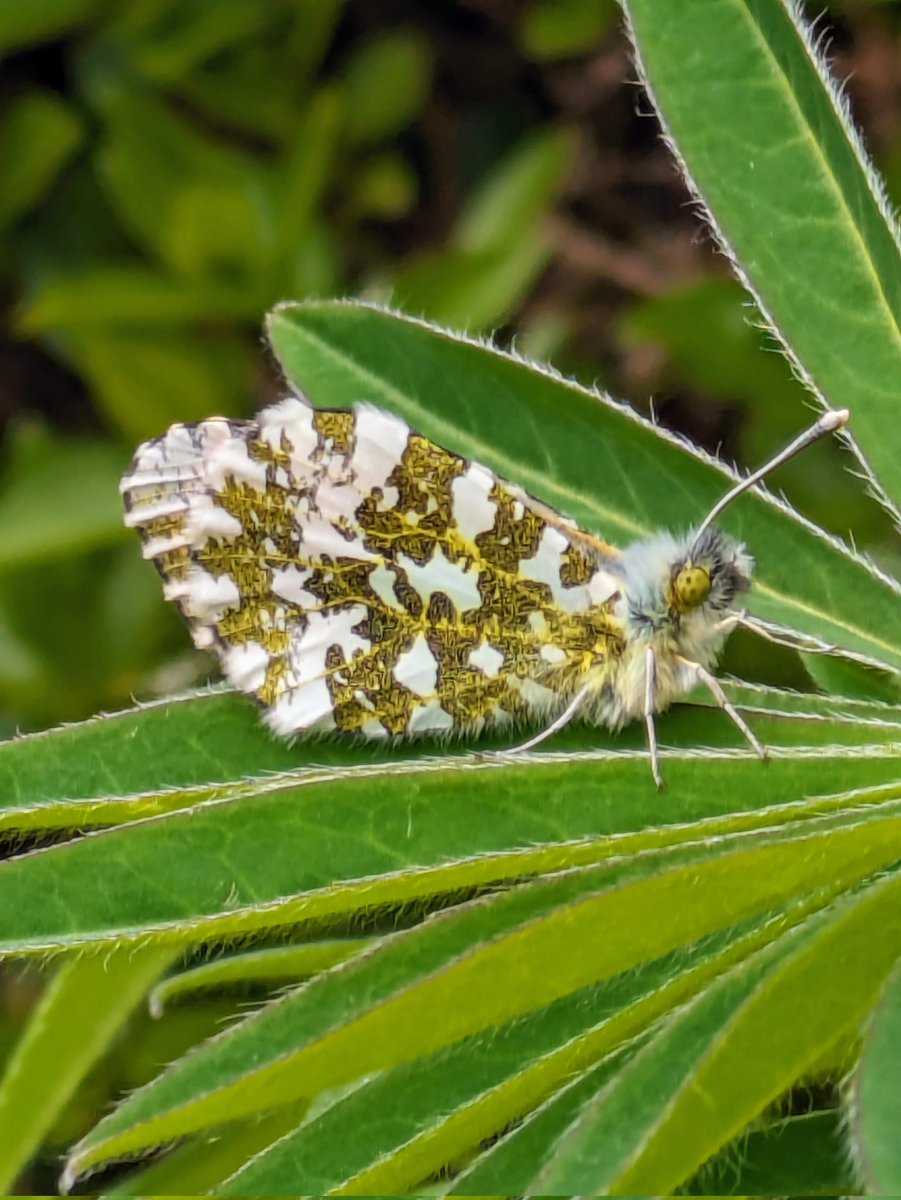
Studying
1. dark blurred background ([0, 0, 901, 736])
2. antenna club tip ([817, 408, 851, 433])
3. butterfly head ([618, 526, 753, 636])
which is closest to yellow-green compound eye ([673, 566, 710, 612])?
butterfly head ([618, 526, 753, 636])

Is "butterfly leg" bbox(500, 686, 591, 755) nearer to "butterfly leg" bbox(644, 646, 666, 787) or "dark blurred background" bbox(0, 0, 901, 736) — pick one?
"butterfly leg" bbox(644, 646, 666, 787)

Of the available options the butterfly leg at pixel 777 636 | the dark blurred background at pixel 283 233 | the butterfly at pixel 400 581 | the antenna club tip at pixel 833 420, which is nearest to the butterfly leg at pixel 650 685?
Answer: the butterfly at pixel 400 581

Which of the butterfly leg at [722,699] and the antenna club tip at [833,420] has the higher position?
the antenna club tip at [833,420]

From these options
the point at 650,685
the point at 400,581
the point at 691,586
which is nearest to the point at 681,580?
the point at 691,586

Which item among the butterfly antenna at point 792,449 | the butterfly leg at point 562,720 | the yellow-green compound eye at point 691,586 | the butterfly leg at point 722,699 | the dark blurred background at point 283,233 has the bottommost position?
the butterfly leg at point 722,699

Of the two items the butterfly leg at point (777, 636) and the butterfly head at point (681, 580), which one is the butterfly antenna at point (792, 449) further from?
the butterfly leg at point (777, 636)

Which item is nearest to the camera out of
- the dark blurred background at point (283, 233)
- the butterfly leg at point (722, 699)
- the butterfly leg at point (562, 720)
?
the butterfly leg at point (722, 699)

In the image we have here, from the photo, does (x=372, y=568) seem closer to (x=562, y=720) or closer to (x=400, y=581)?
(x=400, y=581)

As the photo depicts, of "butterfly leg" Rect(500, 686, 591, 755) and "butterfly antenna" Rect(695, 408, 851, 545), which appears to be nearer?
"butterfly antenna" Rect(695, 408, 851, 545)
